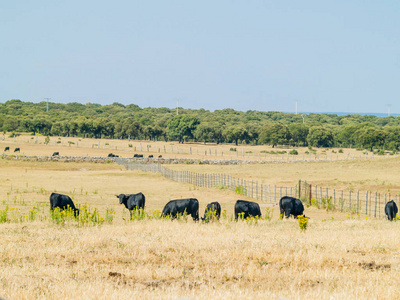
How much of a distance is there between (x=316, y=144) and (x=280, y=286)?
112022 millimetres

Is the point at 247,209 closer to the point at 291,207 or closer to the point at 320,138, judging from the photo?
the point at 291,207

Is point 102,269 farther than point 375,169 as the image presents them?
No

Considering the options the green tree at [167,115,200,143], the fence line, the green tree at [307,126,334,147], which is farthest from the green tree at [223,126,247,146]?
the fence line

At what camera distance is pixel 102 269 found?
10359 millimetres

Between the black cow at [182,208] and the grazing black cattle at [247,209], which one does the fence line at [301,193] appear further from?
the black cow at [182,208]

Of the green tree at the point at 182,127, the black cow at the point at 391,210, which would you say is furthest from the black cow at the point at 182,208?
the green tree at the point at 182,127

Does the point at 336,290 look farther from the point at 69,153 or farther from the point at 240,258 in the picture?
the point at 69,153

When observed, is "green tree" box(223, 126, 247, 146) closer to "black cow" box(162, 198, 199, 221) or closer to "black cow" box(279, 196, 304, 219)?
"black cow" box(279, 196, 304, 219)

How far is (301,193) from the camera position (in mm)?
33844

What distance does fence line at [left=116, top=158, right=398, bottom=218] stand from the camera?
26.2 m

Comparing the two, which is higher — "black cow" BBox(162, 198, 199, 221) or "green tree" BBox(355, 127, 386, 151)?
"green tree" BBox(355, 127, 386, 151)

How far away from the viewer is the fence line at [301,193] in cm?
2620

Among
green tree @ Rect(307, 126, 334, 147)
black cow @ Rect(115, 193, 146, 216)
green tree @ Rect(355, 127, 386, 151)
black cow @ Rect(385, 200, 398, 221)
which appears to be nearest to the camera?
black cow @ Rect(385, 200, 398, 221)

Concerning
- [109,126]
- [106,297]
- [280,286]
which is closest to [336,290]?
[280,286]
